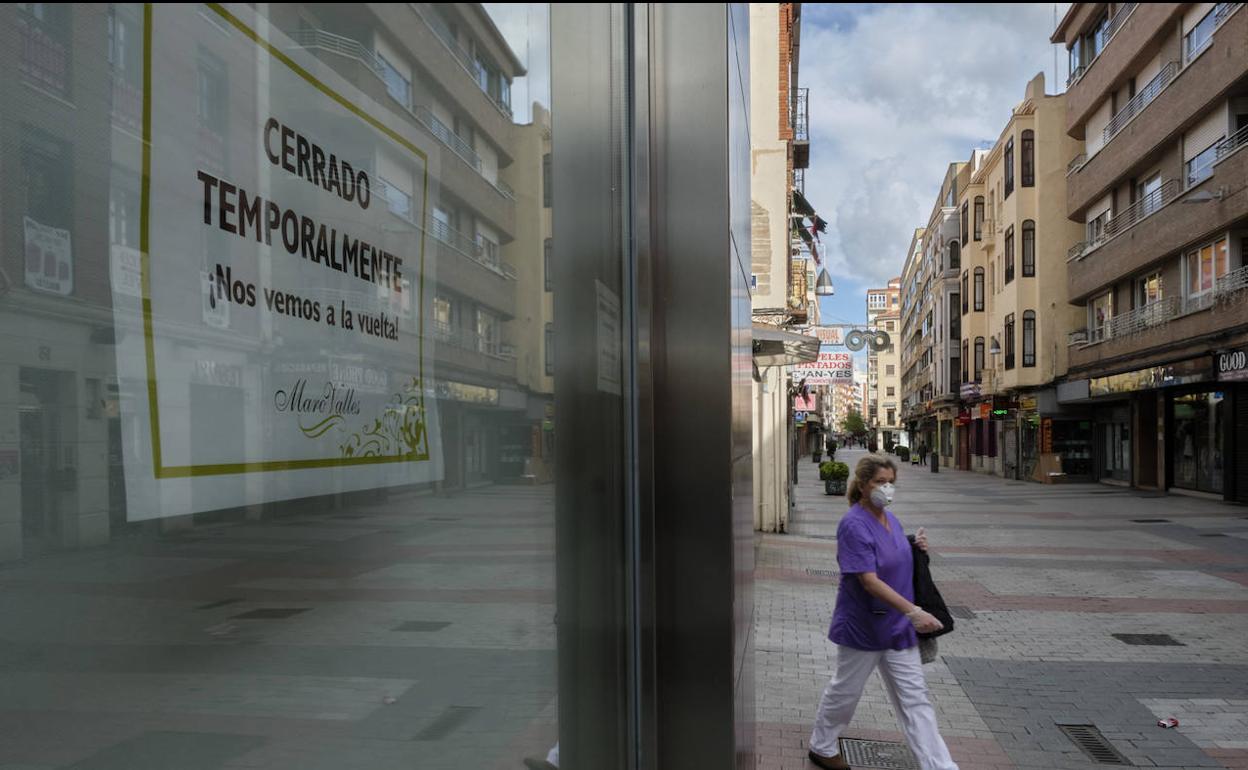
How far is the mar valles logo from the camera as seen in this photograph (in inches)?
1125

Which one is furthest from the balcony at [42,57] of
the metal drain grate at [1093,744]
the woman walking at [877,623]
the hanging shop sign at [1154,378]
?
the hanging shop sign at [1154,378]

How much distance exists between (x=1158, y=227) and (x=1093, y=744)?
23.1 meters

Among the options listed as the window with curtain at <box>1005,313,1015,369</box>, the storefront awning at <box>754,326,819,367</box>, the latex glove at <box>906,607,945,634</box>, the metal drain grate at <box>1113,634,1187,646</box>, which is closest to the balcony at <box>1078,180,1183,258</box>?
the window with curtain at <box>1005,313,1015,369</box>

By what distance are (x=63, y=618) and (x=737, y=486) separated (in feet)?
6.81

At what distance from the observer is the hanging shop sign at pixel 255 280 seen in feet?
4.72

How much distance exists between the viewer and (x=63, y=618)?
6.46 ft

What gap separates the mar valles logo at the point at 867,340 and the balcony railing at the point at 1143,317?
281 inches

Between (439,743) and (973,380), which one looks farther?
(973,380)

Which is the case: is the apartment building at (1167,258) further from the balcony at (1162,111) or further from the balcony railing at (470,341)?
the balcony railing at (470,341)

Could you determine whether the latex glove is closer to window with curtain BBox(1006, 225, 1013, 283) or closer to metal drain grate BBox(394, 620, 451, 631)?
metal drain grate BBox(394, 620, 451, 631)

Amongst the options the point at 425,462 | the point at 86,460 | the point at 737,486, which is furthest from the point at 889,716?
the point at 86,460

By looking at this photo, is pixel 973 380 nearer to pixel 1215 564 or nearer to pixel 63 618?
pixel 1215 564

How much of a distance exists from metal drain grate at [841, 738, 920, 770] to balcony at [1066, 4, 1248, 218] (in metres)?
9.42

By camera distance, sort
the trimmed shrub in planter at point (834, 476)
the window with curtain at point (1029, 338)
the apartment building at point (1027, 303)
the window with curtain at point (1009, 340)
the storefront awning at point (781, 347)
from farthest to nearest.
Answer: the window with curtain at point (1009, 340)
the window with curtain at point (1029, 338)
the apartment building at point (1027, 303)
the trimmed shrub in planter at point (834, 476)
the storefront awning at point (781, 347)
